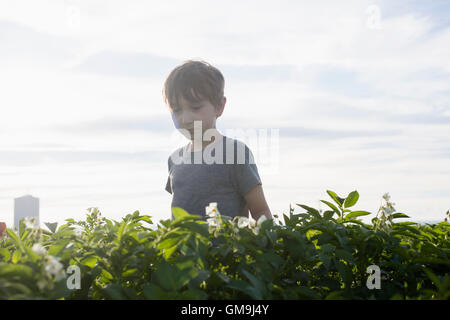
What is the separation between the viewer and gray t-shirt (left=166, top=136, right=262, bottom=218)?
3217 millimetres

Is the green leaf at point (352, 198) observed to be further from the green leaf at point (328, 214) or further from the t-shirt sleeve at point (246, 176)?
the t-shirt sleeve at point (246, 176)

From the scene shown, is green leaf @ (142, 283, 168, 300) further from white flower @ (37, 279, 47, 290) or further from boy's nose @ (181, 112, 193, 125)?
boy's nose @ (181, 112, 193, 125)

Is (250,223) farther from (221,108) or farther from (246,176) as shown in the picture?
(221,108)

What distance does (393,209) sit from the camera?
2.36m

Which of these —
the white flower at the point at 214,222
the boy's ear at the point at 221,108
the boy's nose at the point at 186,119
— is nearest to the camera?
the white flower at the point at 214,222

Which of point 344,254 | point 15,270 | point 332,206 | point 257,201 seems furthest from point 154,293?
point 257,201

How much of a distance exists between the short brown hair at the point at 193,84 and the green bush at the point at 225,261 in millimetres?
1308

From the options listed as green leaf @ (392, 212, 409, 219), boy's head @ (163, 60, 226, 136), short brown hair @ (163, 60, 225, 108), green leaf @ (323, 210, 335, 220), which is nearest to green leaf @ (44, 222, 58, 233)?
boy's head @ (163, 60, 226, 136)

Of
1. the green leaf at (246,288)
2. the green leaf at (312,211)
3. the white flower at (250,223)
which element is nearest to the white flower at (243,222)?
the white flower at (250,223)

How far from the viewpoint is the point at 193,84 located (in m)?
3.34

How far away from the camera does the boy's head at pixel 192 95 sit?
3.29 metres
